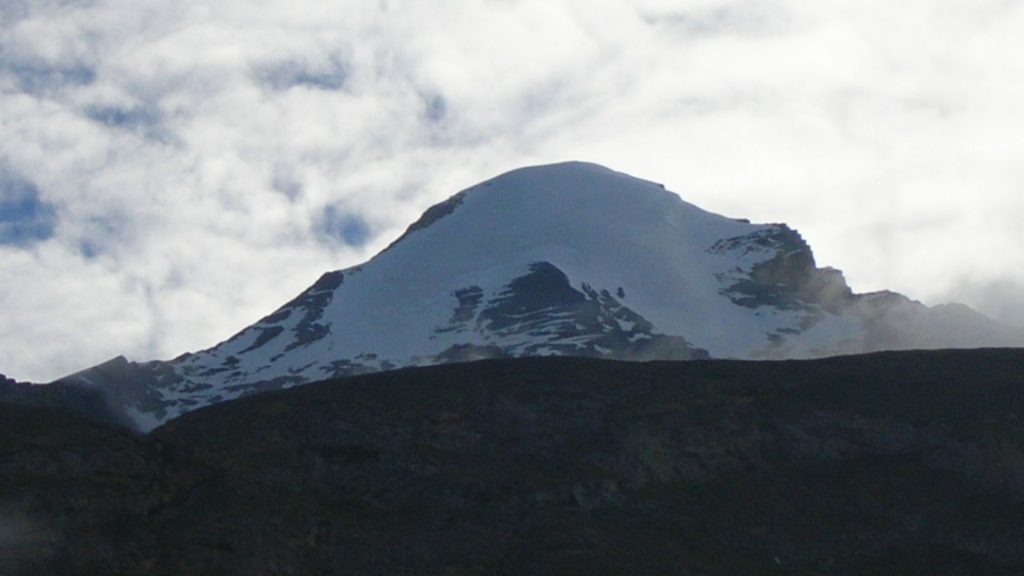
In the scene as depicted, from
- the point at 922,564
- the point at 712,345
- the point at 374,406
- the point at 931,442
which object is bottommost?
the point at 922,564

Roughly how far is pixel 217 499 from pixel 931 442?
2550 cm

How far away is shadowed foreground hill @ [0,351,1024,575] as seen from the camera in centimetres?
5088

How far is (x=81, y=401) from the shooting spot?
166 m

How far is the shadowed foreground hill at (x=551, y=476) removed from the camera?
50.9 metres

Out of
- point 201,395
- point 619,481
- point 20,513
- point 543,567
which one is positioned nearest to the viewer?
point 20,513

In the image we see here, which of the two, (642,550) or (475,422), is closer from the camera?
(642,550)

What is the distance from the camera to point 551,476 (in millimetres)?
58219

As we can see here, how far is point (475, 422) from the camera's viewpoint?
6069 cm

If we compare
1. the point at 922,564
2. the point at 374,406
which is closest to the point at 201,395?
the point at 374,406

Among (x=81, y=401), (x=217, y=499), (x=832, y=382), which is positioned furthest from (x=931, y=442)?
(x=81, y=401)

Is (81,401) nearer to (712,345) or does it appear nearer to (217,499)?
(712,345)

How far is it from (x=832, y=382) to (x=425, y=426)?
16064 millimetres

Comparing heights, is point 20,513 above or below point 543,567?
above

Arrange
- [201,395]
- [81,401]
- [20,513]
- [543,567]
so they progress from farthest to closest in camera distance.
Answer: [201,395] → [81,401] → [543,567] → [20,513]
